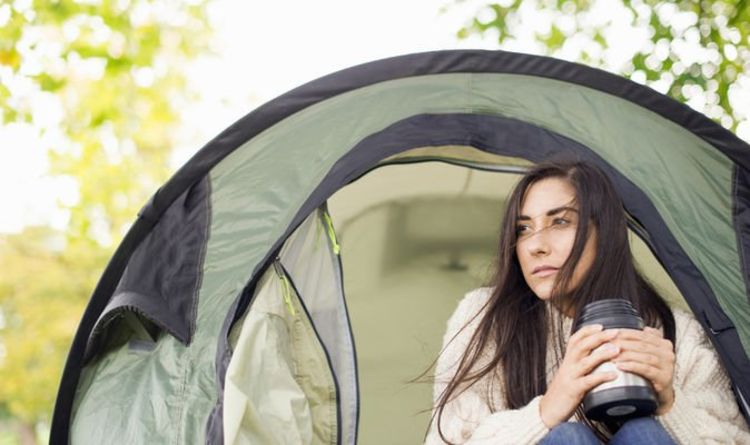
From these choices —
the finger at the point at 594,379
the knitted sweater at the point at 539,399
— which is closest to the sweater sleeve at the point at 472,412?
the knitted sweater at the point at 539,399

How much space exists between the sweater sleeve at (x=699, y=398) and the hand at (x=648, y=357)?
0.13 metres

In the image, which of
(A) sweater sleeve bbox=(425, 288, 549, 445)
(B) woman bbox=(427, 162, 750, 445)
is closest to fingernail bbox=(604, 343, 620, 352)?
(B) woman bbox=(427, 162, 750, 445)

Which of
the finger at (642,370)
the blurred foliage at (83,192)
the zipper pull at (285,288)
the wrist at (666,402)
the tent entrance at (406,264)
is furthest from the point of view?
the blurred foliage at (83,192)

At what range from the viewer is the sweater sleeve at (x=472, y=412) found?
198 cm

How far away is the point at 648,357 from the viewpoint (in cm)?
180

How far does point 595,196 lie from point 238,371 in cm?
90

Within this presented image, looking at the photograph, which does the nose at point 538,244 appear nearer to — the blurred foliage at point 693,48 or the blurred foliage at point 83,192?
the blurred foliage at point 693,48

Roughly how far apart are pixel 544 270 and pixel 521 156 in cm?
37

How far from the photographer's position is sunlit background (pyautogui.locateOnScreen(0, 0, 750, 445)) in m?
3.75

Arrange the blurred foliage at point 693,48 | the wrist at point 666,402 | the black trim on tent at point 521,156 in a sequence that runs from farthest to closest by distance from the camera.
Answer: the blurred foliage at point 693,48, the black trim on tent at point 521,156, the wrist at point 666,402

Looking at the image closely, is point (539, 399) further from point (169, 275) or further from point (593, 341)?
point (169, 275)

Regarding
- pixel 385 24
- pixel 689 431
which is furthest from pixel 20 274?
pixel 689 431

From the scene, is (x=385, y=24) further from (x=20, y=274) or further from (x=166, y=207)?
(x=166, y=207)

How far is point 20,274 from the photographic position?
27.1ft
